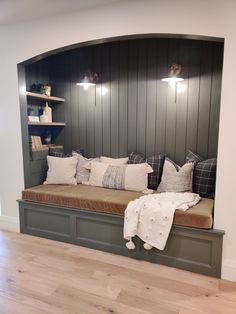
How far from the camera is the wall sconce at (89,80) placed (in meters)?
3.29

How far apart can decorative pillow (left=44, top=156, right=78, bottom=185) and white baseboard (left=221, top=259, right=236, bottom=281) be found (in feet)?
6.39

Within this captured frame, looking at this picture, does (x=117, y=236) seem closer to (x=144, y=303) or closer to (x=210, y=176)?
(x=144, y=303)

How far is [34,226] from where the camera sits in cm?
304

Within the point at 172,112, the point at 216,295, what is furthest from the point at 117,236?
the point at 172,112

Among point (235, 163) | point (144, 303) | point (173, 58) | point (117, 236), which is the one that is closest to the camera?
point (144, 303)

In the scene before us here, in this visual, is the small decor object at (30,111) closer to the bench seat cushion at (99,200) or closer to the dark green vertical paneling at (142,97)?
the bench seat cushion at (99,200)

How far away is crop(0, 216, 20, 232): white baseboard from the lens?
317 centimetres

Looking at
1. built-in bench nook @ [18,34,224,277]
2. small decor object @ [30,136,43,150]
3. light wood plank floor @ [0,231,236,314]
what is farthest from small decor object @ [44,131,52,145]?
light wood plank floor @ [0,231,236,314]

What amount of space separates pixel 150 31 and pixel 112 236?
6.72ft

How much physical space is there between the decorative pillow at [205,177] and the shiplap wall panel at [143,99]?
28cm

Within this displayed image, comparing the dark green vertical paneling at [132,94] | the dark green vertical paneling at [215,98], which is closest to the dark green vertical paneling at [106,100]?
the dark green vertical paneling at [132,94]

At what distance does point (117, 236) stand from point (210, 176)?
3.89 feet

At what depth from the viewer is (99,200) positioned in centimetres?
262

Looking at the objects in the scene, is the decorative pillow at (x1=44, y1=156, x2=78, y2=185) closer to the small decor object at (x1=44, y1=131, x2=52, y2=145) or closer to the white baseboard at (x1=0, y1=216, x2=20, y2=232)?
the small decor object at (x1=44, y1=131, x2=52, y2=145)
